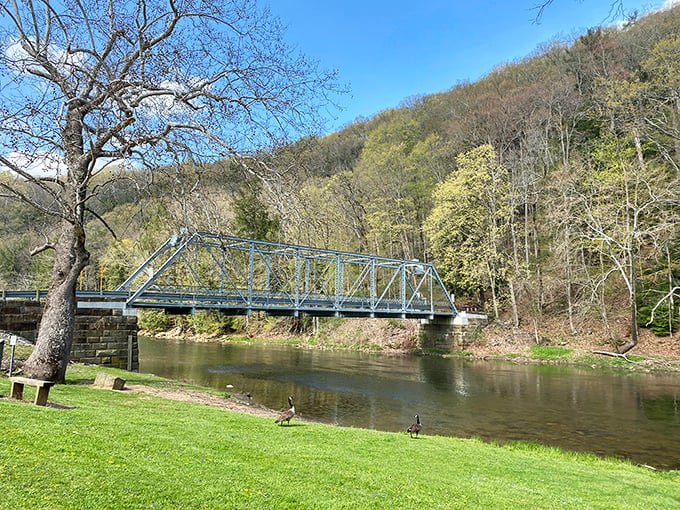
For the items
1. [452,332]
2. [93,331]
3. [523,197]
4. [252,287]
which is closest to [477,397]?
[93,331]

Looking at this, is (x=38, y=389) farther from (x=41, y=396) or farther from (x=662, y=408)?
(x=662, y=408)

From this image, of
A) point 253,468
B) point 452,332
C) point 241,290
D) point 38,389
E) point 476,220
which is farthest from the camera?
point 452,332

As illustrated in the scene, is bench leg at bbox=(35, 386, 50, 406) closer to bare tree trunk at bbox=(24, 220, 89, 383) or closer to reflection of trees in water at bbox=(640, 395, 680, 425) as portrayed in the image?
bare tree trunk at bbox=(24, 220, 89, 383)

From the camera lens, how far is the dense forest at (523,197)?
1211 centimetres

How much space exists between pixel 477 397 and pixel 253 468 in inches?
572

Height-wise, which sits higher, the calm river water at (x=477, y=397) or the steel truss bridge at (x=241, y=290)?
the steel truss bridge at (x=241, y=290)

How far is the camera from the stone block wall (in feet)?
57.7

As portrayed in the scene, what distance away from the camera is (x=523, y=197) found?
36.3 meters

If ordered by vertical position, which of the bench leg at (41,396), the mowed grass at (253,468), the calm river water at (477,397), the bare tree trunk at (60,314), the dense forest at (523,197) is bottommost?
the calm river water at (477,397)

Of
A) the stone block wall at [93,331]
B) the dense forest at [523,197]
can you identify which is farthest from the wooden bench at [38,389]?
the stone block wall at [93,331]

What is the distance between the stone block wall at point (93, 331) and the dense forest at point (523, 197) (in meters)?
3.45

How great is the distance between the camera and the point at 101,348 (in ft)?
61.1

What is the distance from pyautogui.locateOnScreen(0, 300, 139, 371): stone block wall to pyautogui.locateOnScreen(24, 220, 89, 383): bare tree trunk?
22.6 feet

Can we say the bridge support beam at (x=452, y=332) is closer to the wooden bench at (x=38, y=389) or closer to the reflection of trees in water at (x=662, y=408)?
the reflection of trees in water at (x=662, y=408)
